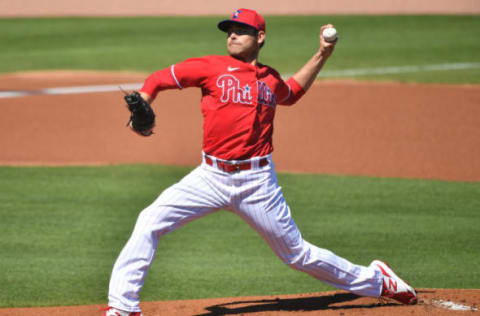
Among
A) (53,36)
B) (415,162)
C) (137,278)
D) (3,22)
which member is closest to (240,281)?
(137,278)

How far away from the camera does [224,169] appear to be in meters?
4.43

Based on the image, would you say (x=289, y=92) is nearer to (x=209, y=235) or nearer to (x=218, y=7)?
(x=209, y=235)

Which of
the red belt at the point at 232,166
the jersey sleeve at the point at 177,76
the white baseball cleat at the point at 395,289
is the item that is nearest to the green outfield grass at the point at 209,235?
the white baseball cleat at the point at 395,289

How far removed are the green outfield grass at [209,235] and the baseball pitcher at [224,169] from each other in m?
1.19

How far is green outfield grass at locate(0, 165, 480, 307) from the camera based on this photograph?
18.9 ft

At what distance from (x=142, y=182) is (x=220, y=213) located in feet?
4.71

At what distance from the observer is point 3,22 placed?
2373 centimetres

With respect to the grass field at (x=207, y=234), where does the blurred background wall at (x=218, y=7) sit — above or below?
above

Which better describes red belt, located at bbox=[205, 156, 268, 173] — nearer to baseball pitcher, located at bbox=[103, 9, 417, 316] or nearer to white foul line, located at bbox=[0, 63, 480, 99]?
baseball pitcher, located at bbox=[103, 9, 417, 316]

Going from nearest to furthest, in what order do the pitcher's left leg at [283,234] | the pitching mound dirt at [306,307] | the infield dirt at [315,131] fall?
the pitcher's left leg at [283,234] < the pitching mound dirt at [306,307] < the infield dirt at [315,131]

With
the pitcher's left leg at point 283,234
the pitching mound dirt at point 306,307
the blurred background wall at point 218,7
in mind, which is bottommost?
the pitching mound dirt at point 306,307

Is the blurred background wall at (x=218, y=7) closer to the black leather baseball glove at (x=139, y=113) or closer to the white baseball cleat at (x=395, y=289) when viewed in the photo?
the white baseball cleat at (x=395, y=289)

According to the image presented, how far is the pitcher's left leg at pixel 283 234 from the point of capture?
4465 mm

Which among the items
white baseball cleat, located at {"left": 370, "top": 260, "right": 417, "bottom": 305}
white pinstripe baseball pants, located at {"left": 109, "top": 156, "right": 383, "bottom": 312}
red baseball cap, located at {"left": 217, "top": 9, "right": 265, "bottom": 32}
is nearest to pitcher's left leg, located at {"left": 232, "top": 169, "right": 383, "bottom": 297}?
white pinstripe baseball pants, located at {"left": 109, "top": 156, "right": 383, "bottom": 312}
